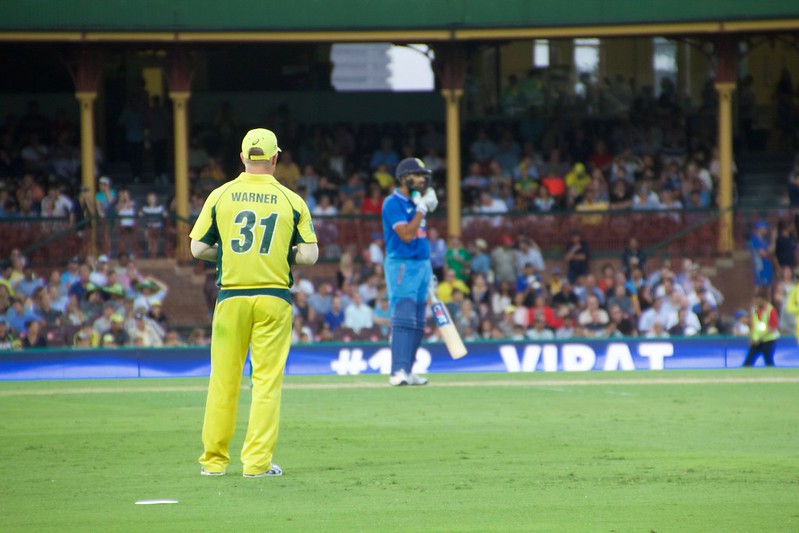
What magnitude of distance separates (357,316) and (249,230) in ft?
38.4

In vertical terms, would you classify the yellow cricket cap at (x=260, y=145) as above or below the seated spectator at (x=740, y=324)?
above

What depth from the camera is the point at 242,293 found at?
25.5 ft

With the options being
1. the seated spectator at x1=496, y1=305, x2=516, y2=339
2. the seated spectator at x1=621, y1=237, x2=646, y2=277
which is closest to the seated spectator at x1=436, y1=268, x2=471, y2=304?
the seated spectator at x1=496, y1=305, x2=516, y2=339

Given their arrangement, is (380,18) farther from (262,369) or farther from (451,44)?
(262,369)

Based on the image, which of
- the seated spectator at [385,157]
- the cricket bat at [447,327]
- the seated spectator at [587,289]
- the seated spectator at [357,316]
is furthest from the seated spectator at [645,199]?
the cricket bat at [447,327]

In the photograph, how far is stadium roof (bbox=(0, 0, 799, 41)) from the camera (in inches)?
864

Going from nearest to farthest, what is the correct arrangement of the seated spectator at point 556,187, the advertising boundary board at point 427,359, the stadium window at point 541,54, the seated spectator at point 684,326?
1. the advertising boundary board at point 427,359
2. the seated spectator at point 684,326
3. the seated spectator at point 556,187
4. the stadium window at point 541,54

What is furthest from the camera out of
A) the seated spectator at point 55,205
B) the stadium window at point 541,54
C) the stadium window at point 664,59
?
the stadium window at point 541,54

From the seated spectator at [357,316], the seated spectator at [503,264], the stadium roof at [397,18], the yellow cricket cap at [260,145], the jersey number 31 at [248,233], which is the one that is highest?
the stadium roof at [397,18]

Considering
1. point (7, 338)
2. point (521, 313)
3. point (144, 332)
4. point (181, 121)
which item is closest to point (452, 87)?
point (181, 121)

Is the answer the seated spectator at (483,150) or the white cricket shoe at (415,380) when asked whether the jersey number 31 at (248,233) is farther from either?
the seated spectator at (483,150)

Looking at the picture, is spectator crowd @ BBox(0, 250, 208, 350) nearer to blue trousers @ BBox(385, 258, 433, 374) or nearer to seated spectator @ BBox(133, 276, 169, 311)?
seated spectator @ BBox(133, 276, 169, 311)

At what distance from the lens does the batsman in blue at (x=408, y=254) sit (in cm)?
1205

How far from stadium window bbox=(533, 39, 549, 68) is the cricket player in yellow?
20.5 metres
